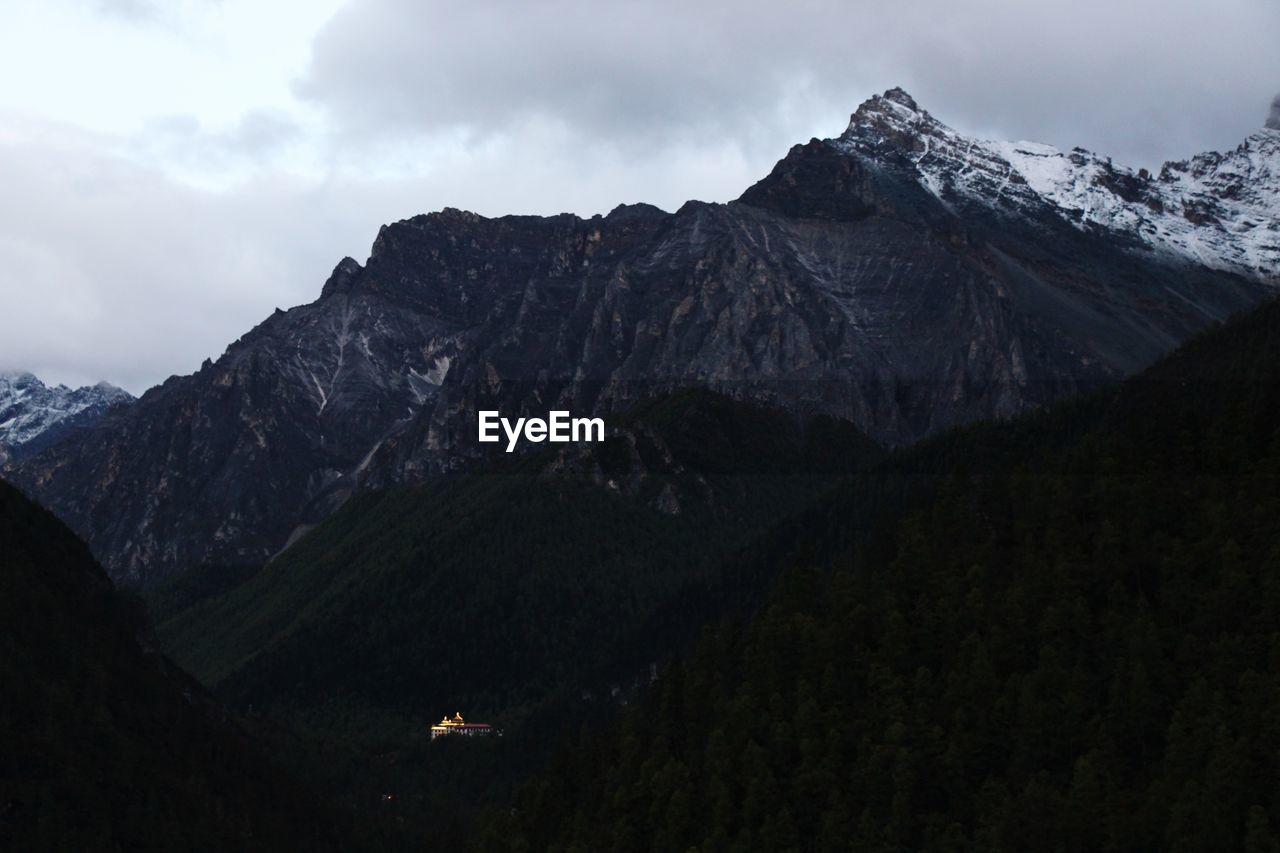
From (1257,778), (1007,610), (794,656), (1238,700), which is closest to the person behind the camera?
(1257,778)

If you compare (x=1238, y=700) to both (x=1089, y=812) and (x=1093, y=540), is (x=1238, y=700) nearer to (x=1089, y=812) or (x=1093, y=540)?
(x=1089, y=812)

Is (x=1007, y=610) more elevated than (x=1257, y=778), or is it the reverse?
(x=1007, y=610)

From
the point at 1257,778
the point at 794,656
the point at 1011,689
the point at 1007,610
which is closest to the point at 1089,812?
the point at 1257,778

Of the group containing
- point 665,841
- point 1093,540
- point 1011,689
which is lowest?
point 665,841

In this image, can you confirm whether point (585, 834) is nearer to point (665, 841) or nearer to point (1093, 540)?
point (665, 841)

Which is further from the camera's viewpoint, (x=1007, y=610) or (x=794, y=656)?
(x=794, y=656)

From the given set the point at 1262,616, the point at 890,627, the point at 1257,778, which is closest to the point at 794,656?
the point at 890,627

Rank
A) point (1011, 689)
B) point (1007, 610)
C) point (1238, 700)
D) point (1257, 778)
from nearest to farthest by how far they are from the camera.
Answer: point (1257, 778) → point (1238, 700) → point (1011, 689) → point (1007, 610)
